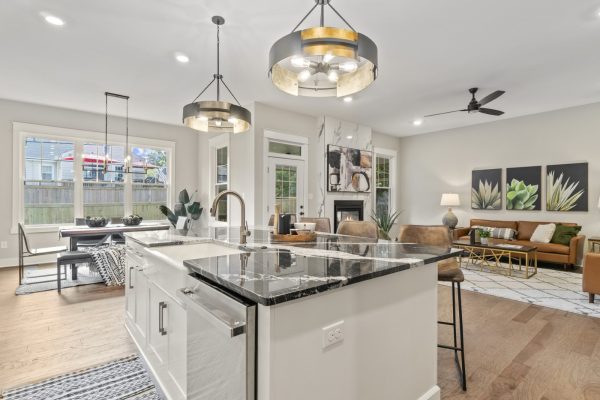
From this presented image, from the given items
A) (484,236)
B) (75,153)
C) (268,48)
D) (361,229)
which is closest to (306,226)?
(361,229)

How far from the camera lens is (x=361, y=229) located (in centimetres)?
288

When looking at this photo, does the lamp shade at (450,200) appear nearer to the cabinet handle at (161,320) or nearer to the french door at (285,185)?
the french door at (285,185)

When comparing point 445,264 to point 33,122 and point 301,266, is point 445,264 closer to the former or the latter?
point 301,266

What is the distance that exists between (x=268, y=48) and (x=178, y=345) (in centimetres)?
302

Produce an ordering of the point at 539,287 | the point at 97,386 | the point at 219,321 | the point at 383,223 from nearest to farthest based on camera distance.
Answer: the point at 219,321 < the point at 97,386 < the point at 539,287 < the point at 383,223

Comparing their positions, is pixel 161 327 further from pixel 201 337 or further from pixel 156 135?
pixel 156 135

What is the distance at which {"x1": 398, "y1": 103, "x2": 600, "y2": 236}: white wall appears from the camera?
5.46 meters

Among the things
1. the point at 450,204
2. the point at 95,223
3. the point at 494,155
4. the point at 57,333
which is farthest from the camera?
the point at 450,204

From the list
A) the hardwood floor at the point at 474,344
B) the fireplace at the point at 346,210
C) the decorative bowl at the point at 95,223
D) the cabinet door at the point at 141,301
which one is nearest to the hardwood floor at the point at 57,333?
the hardwood floor at the point at 474,344

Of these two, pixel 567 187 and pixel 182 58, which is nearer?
pixel 182 58

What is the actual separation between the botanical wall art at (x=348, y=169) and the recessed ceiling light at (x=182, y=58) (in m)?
3.24

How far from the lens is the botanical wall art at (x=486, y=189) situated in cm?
649

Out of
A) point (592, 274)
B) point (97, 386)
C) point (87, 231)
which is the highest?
point (87, 231)

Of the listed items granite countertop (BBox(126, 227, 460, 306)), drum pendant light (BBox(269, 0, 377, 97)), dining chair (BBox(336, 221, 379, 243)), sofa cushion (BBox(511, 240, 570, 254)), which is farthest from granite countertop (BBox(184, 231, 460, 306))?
sofa cushion (BBox(511, 240, 570, 254))
